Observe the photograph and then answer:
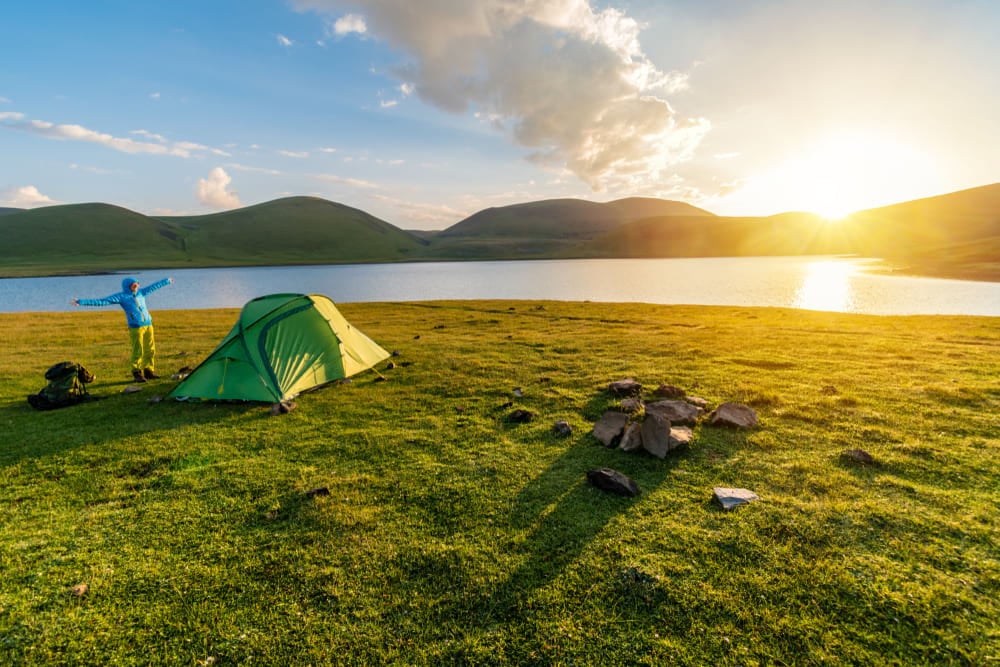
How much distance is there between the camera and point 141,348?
1549 cm

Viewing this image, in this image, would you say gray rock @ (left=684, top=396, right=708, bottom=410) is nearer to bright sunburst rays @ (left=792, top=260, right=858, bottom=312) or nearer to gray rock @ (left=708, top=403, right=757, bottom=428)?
gray rock @ (left=708, top=403, right=757, bottom=428)

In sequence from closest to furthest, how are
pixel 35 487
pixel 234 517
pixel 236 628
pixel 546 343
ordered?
1. pixel 236 628
2. pixel 234 517
3. pixel 35 487
4. pixel 546 343

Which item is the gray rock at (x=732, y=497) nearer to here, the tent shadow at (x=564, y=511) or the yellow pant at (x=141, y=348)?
the tent shadow at (x=564, y=511)

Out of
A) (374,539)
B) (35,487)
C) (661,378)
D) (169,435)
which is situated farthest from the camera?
(661,378)

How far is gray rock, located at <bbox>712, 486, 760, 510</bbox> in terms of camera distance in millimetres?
7133

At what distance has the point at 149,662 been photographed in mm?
4738

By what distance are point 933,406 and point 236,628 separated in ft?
52.2

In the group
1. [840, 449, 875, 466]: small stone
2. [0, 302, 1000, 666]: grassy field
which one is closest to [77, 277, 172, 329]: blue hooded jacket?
[0, 302, 1000, 666]: grassy field

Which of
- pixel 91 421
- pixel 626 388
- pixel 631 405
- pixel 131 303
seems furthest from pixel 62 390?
pixel 626 388

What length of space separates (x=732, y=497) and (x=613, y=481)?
1985mm

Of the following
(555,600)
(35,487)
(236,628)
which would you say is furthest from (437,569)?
(35,487)

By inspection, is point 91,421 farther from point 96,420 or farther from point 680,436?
point 680,436

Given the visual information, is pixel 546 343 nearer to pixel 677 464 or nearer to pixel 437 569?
pixel 677 464

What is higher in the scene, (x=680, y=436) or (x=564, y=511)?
(x=680, y=436)
